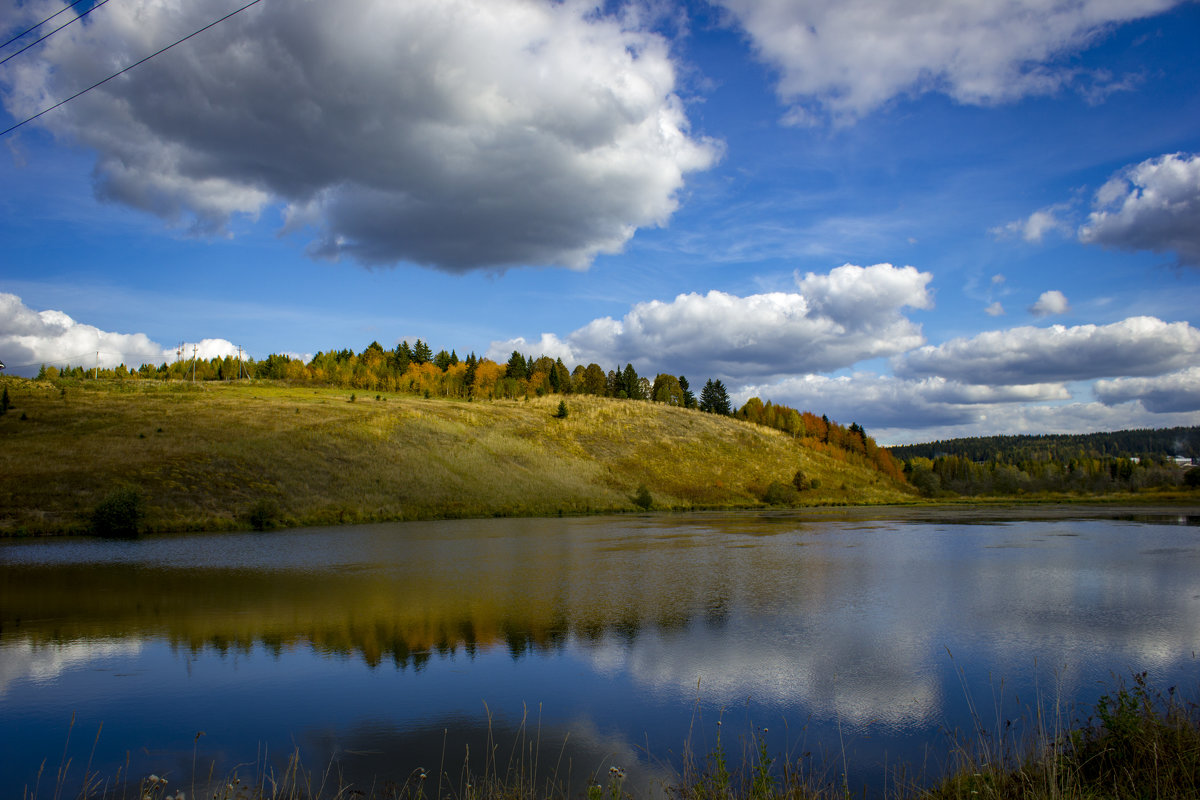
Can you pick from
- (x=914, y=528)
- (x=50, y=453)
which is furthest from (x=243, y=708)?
(x=50, y=453)

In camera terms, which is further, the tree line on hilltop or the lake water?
the tree line on hilltop

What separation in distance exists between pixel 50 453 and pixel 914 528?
58853 millimetres

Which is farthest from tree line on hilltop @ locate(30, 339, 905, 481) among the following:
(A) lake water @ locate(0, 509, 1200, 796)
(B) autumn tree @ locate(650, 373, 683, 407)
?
(A) lake water @ locate(0, 509, 1200, 796)

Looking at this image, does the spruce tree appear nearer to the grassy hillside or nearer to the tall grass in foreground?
the grassy hillside

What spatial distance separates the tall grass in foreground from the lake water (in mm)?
166

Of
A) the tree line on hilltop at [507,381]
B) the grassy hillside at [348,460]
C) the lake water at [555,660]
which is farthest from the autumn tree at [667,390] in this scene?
the lake water at [555,660]

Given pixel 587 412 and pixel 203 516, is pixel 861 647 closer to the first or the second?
pixel 203 516

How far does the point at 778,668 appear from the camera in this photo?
35.7ft

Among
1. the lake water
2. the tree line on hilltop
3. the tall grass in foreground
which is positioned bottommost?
the lake water

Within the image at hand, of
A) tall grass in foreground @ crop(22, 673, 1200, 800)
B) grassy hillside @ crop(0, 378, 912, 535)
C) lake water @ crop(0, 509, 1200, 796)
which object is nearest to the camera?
tall grass in foreground @ crop(22, 673, 1200, 800)

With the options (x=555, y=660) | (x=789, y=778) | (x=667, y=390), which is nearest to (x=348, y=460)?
(x=555, y=660)

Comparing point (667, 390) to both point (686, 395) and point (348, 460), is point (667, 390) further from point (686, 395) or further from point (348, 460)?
point (348, 460)

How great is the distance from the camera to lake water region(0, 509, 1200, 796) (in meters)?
7.83

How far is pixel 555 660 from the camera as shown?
461 inches
